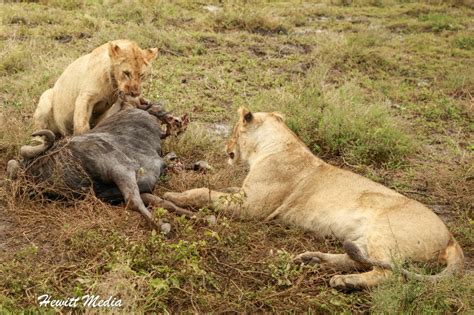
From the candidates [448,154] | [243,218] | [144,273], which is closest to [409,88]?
[448,154]

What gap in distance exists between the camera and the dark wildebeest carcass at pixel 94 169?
468 cm

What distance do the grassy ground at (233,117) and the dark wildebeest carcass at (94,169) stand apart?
0.55 ft

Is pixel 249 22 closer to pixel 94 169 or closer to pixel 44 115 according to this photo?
pixel 44 115

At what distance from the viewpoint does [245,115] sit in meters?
5.32

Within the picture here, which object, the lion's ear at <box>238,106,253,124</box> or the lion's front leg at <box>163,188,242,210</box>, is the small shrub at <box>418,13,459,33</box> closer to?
the lion's ear at <box>238,106,253,124</box>

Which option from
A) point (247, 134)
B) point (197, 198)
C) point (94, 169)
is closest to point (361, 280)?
point (197, 198)

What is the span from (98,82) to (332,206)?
8.34 feet

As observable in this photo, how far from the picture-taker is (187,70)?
349 inches

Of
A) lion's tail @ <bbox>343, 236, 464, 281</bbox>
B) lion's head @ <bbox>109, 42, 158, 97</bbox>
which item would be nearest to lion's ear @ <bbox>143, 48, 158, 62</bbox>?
lion's head @ <bbox>109, 42, 158, 97</bbox>

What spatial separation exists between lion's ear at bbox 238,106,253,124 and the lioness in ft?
3.49

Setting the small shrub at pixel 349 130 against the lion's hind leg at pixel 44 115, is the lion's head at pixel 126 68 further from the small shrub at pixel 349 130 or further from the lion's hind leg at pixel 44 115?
the small shrub at pixel 349 130

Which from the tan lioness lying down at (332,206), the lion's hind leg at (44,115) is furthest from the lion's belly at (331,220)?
the lion's hind leg at (44,115)

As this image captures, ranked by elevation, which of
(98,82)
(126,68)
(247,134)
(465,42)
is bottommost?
(465,42)

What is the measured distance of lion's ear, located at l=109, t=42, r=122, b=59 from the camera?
578 centimetres
